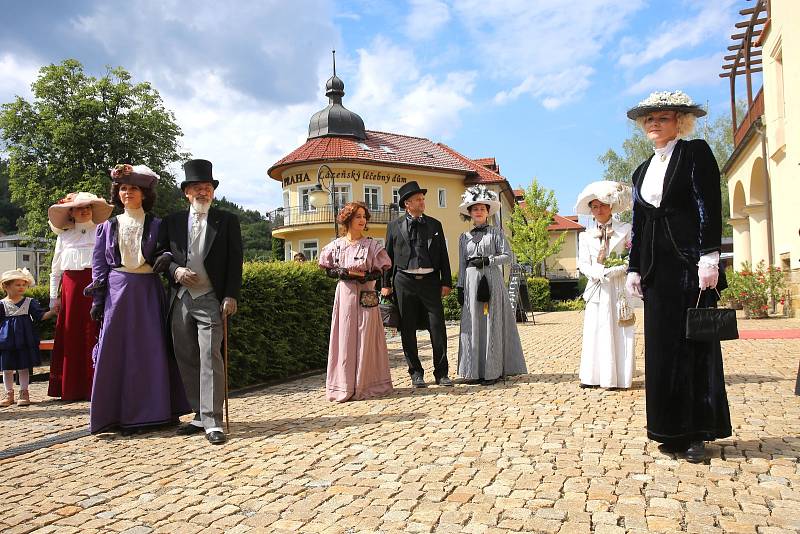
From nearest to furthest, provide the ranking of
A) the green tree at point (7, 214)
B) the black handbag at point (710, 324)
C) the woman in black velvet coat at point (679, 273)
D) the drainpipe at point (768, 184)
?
the black handbag at point (710, 324) < the woman in black velvet coat at point (679, 273) < the drainpipe at point (768, 184) < the green tree at point (7, 214)

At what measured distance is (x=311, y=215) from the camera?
37906mm

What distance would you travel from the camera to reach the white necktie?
5.30 m

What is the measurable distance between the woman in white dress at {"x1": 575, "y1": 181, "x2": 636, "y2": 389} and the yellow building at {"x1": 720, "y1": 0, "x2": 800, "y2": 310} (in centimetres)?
980

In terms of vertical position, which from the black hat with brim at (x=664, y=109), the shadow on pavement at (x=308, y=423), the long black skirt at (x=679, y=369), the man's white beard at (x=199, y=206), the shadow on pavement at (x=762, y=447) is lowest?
the shadow on pavement at (x=308, y=423)

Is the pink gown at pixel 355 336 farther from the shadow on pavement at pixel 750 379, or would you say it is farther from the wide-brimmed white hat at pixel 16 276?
the shadow on pavement at pixel 750 379

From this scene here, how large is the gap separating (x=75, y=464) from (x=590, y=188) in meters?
5.27

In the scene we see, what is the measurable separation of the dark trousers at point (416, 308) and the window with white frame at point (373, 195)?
104 feet

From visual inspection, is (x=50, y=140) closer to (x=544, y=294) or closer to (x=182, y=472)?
(x=544, y=294)

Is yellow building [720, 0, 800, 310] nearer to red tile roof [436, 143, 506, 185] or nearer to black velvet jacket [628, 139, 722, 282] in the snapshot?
black velvet jacket [628, 139, 722, 282]

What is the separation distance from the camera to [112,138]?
3488 centimetres

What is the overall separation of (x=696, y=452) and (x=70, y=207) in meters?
6.37

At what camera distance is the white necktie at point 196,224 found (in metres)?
5.30

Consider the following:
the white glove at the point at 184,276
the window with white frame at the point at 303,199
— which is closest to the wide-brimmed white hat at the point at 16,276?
the white glove at the point at 184,276

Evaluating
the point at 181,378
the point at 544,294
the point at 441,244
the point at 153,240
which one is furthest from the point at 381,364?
the point at 544,294
